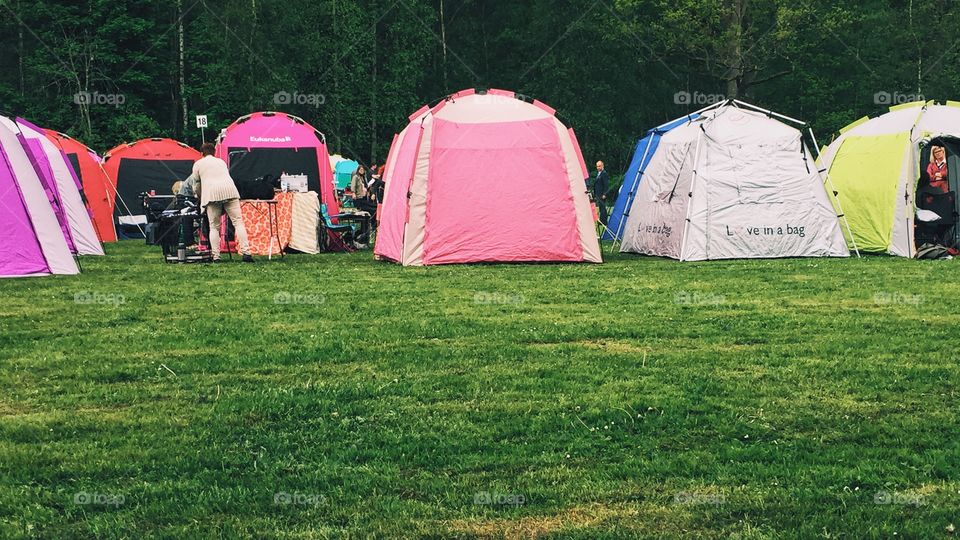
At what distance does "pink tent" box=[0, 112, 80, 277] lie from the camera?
13.8 meters

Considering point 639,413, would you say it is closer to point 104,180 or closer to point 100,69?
point 104,180

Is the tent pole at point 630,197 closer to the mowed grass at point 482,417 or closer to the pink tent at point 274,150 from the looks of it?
the pink tent at point 274,150

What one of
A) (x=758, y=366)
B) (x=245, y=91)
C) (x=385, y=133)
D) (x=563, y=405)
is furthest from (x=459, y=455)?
(x=385, y=133)

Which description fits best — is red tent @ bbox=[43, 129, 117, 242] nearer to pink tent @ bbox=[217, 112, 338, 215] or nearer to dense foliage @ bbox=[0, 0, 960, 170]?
pink tent @ bbox=[217, 112, 338, 215]

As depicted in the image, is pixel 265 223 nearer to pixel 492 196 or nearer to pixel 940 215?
pixel 492 196

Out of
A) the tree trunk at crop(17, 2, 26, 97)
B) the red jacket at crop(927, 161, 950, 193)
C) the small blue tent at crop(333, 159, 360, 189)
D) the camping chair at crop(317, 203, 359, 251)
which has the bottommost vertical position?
the camping chair at crop(317, 203, 359, 251)

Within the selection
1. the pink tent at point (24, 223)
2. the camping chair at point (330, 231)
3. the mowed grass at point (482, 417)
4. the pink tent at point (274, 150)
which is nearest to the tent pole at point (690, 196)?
the mowed grass at point (482, 417)

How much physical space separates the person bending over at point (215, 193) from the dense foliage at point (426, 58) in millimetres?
23243

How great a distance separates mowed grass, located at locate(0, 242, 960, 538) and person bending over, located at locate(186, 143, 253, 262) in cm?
508

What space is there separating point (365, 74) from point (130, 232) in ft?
63.1

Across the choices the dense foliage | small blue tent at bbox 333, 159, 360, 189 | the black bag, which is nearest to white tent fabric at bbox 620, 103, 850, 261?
the black bag

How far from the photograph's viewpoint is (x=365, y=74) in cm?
4259

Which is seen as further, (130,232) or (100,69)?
(100,69)

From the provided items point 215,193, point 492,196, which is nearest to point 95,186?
point 215,193
